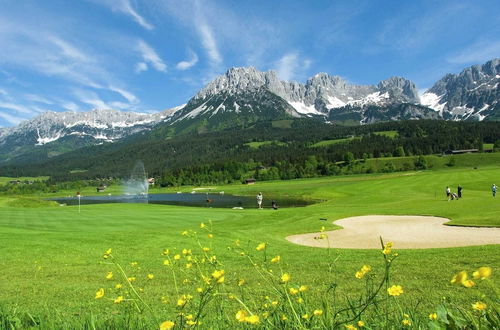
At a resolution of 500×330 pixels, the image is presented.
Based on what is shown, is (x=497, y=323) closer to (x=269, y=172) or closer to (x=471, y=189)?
(x=471, y=189)

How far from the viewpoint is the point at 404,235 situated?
20031 mm

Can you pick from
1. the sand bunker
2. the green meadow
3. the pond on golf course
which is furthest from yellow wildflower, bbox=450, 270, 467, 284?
the pond on golf course

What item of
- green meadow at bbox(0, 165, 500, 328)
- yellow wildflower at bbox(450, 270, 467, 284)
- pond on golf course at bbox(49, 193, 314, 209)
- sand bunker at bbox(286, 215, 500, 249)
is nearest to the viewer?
yellow wildflower at bbox(450, 270, 467, 284)

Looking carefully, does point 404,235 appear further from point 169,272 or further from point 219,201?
point 219,201

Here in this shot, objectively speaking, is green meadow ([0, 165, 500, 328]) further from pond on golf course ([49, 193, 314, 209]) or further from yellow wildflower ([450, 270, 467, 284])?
Answer: pond on golf course ([49, 193, 314, 209])

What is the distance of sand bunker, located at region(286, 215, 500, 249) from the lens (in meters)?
16.9

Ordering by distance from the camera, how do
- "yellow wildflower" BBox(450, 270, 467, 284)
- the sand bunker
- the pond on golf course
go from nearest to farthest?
"yellow wildflower" BBox(450, 270, 467, 284) → the sand bunker → the pond on golf course

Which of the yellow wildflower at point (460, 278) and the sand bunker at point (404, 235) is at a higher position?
the yellow wildflower at point (460, 278)

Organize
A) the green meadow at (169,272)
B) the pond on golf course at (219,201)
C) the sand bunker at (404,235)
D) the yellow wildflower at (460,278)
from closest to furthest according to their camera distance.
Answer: the yellow wildflower at (460,278) < the green meadow at (169,272) < the sand bunker at (404,235) < the pond on golf course at (219,201)

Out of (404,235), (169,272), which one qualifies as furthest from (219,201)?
(169,272)

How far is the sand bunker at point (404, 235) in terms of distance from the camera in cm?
1690

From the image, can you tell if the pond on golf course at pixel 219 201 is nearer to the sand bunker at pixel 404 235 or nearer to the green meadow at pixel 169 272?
the sand bunker at pixel 404 235

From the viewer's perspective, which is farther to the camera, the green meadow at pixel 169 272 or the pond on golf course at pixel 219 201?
the pond on golf course at pixel 219 201

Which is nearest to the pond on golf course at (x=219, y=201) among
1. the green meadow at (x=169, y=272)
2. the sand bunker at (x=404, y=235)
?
the sand bunker at (x=404, y=235)
